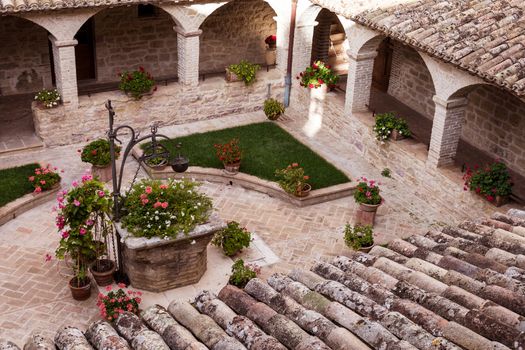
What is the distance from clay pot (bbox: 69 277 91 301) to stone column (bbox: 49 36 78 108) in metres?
5.50

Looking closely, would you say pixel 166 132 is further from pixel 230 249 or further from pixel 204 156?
pixel 230 249

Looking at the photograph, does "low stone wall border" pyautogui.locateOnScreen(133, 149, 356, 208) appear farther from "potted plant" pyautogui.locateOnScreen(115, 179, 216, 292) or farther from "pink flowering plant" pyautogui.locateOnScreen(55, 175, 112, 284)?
"pink flowering plant" pyautogui.locateOnScreen(55, 175, 112, 284)

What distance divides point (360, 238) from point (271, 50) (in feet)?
28.7

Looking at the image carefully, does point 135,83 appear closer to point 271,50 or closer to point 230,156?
point 230,156

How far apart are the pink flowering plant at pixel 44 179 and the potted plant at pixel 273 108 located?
17.9 feet

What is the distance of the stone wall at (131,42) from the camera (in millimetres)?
16828

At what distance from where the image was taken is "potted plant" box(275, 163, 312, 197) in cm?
1336

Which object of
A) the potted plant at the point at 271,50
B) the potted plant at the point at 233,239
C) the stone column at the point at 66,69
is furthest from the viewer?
the potted plant at the point at 271,50

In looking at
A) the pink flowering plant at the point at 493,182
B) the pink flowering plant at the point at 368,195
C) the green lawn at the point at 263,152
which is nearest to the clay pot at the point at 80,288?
the green lawn at the point at 263,152

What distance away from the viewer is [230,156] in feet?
46.0

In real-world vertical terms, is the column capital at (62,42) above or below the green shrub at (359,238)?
above

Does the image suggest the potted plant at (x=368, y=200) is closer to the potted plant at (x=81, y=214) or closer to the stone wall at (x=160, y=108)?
the potted plant at (x=81, y=214)

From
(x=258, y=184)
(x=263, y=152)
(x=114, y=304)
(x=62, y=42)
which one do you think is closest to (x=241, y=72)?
(x=263, y=152)

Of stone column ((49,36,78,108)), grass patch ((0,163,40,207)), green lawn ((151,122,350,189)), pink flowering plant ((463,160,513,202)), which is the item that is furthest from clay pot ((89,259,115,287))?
pink flowering plant ((463,160,513,202))
